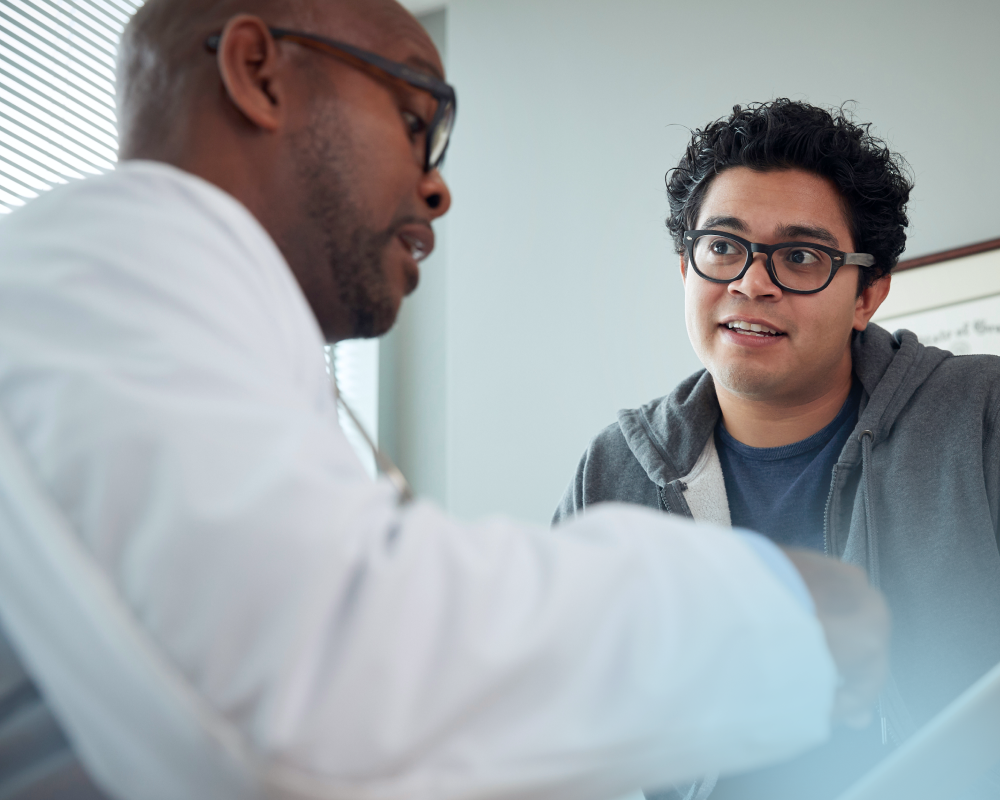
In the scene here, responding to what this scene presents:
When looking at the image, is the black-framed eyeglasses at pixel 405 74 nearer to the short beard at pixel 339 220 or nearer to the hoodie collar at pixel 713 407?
the short beard at pixel 339 220

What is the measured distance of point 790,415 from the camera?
4.93ft

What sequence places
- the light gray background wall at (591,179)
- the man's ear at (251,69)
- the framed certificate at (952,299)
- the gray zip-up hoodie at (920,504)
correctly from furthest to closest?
1. the light gray background wall at (591,179)
2. the framed certificate at (952,299)
3. the gray zip-up hoodie at (920,504)
4. the man's ear at (251,69)

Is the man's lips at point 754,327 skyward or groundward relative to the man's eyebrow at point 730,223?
groundward

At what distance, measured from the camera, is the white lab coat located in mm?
375

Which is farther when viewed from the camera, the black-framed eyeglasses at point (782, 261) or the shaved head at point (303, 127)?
the black-framed eyeglasses at point (782, 261)

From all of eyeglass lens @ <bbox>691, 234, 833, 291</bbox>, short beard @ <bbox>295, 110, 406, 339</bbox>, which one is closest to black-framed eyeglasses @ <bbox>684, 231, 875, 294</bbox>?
eyeglass lens @ <bbox>691, 234, 833, 291</bbox>

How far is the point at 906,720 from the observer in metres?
1.23

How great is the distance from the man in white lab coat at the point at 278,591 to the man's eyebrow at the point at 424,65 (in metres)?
0.35

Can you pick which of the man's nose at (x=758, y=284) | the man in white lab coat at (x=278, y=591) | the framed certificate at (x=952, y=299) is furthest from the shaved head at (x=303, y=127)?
the framed certificate at (x=952, y=299)

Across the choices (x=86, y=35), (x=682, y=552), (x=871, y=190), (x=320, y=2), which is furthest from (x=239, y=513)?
(x=86, y=35)

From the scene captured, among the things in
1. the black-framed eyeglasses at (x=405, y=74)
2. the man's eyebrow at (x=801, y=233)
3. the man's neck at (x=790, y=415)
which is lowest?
the man's neck at (x=790, y=415)

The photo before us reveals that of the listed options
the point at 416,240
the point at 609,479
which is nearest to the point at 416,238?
the point at 416,240

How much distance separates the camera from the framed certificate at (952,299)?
5.89 ft

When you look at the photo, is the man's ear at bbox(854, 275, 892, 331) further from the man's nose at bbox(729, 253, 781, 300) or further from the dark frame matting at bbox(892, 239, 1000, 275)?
the dark frame matting at bbox(892, 239, 1000, 275)
